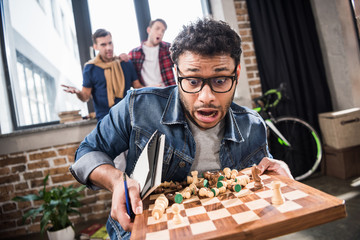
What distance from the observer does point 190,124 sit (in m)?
1.15

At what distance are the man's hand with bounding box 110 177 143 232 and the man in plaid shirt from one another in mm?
2265

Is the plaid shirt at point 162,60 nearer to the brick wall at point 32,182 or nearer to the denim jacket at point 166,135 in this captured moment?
the brick wall at point 32,182

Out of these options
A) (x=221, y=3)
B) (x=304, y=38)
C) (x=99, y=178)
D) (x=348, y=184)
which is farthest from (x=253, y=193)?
(x=304, y=38)

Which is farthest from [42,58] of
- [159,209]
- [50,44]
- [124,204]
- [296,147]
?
[296,147]

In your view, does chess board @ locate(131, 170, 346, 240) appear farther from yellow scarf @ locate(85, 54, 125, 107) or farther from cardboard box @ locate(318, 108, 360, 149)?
cardboard box @ locate(318, 108, 360, 149)

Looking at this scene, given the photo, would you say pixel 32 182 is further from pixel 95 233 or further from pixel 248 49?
pixel 248 49

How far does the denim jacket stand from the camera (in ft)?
3.46

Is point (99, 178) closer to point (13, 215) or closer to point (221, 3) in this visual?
point (13, 215)

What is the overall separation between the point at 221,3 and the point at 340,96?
1993 mm

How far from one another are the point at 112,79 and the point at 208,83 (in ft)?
6.18

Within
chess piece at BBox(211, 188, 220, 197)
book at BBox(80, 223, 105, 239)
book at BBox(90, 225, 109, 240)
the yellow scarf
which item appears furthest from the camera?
the yellow scarf

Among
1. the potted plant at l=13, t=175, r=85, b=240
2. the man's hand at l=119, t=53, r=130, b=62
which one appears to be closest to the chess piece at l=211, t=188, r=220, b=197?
the potted plant at l=13, t=175, r=85, b=240

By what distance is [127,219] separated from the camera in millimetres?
692

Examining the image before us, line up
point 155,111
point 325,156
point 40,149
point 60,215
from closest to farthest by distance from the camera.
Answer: point 155,111
point 60,215
point 40,149
point 325,156
